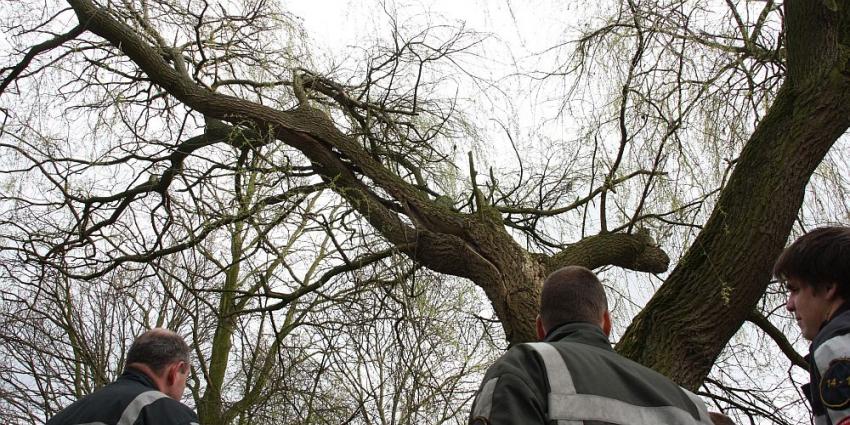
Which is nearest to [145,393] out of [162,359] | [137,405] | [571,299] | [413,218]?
[137,405]

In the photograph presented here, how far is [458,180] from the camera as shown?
198 inches

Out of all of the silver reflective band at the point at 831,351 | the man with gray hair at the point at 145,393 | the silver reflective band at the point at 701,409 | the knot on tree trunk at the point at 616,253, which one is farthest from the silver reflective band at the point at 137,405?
the knot on tree trunk at the point at 616,253

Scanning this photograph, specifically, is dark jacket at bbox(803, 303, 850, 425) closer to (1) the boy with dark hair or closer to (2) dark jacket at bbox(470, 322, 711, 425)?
(1) the boy with dark hair

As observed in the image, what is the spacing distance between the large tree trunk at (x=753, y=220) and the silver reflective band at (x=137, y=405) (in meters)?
1.85

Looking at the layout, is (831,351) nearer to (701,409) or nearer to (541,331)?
(701,409)

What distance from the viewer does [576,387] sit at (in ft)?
5.46

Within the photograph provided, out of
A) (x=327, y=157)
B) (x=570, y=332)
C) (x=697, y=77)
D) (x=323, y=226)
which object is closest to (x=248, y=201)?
(x=323, y=226)

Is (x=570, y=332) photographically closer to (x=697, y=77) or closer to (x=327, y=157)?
(x=697, y=77)

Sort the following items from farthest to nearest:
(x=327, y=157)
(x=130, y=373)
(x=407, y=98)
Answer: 1. (x=407, y=98)
2. (x=327, y=157)
3. (x=130, y=373)

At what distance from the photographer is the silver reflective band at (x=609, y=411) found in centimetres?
163

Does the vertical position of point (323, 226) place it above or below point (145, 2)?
below

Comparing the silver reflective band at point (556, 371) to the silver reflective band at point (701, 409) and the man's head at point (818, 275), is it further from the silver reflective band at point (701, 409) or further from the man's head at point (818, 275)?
the man's head at point (818, 275)

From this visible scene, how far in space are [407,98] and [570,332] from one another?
363 cm

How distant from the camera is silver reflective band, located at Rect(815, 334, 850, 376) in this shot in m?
1.66
